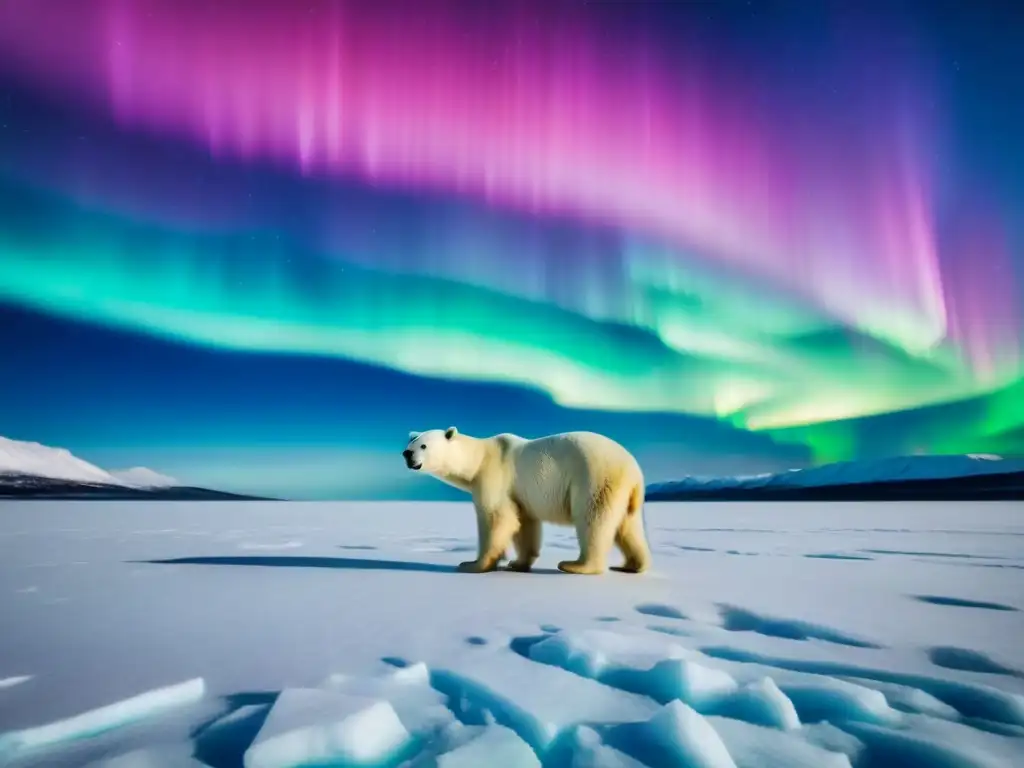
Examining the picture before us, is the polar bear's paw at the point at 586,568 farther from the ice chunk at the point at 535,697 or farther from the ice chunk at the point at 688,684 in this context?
the ice chunk at the point at 688,684

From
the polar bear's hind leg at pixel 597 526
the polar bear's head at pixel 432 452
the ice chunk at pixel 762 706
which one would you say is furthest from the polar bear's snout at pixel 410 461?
the ice chunk at pixel 762 706

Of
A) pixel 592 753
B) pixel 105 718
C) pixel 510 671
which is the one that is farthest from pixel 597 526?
pixel 105 718

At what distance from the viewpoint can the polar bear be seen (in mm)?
4746

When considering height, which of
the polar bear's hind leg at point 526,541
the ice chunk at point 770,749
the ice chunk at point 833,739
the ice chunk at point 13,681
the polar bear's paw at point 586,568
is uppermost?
the polar bear's hind leg at point 526,541

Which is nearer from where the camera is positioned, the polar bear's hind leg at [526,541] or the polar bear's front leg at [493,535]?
the polar bear's front leg at [493,535]

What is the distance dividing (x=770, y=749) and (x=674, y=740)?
24 cm

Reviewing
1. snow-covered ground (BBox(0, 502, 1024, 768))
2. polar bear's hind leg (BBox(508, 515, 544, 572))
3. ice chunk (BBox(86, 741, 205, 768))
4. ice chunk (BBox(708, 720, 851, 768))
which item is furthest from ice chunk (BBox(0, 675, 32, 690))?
polar bear's hind leg (BBox(508, 515, 544, 572))

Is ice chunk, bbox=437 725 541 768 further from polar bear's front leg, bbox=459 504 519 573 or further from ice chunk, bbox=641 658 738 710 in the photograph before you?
polar bear's front leg, bbox=459 504 519 573

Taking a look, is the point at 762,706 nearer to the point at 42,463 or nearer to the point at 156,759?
the point at 156,759

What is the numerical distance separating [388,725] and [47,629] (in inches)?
87.8

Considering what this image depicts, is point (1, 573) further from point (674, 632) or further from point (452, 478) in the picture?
point (674, 632)

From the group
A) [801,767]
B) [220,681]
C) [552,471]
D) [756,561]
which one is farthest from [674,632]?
[756,561]

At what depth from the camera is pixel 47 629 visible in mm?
2893

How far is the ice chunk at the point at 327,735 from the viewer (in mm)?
1479
